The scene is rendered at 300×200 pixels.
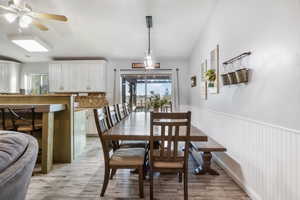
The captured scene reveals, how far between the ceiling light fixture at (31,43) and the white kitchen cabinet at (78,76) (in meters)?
0.70

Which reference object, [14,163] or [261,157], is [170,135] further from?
[14,163]

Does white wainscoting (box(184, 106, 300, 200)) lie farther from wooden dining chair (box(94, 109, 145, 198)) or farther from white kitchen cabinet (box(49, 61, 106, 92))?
white kitchen cabinet (box(49, 61, 106, 92))

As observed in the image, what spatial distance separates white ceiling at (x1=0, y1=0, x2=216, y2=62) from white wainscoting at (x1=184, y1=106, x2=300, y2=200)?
2.27 metres

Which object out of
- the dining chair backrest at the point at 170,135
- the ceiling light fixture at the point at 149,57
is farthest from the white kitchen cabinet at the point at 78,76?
the dining chair backrest at the point at 170,135

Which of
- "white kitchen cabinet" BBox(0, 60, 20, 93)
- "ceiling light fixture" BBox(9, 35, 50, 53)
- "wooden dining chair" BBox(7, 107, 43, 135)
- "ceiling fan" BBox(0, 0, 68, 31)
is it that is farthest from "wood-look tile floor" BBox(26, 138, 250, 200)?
"white kitchen cabinet" BBox(0, 60, 20, 93)

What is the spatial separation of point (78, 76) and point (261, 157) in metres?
5.23

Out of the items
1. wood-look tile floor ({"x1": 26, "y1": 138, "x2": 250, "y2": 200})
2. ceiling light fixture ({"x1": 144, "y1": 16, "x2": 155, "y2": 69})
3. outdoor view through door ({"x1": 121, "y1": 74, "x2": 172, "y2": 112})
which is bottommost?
wood-look tile floor ({"x1": 26, "y1": 138, "x2": 250, "y2": 200})

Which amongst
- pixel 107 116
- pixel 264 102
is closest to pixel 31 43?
pixel 107 116

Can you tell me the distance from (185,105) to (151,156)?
4232 millimetres

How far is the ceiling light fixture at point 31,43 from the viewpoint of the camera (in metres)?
4.49

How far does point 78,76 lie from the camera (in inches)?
225

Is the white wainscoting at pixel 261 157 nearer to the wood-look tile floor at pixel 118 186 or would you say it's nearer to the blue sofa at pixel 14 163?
the wood-look tile floor at pixel 118 186

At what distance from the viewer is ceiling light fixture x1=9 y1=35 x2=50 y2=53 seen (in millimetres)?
4489

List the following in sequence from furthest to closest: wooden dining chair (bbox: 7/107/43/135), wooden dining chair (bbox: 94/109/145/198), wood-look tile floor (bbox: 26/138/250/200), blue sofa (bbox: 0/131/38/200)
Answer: wooden dining chair (bbox: 7/107/43/135), wood-look tile floor (bbox: 26/138/250/200), wooden dining chair (bbox: 94/109/145/198), blue sofa (bbox: 0/131/38/200)
